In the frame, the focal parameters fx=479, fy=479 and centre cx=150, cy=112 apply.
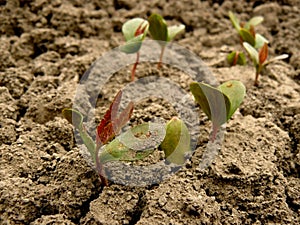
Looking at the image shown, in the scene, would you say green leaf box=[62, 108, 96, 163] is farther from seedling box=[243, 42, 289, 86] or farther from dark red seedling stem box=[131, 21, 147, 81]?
seedling box=[243, 42, 289, 86]

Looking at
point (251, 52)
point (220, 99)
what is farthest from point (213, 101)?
point (251, 52)

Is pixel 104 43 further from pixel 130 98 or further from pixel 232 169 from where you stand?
pixel 232 169

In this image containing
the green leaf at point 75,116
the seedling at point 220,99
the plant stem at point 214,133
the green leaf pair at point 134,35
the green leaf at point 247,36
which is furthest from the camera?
the green leaf at point 247,36

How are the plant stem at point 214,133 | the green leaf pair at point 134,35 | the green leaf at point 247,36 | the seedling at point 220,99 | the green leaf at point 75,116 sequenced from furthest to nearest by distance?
the green leaf at point 247,36, the green leaf pair at point 134,35, the plant stem at point 214,133, the seedling at point 220,99, the green leaf at point 75,116

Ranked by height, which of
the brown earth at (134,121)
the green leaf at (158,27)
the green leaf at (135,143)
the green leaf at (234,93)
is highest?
the green leaf at (158,27)

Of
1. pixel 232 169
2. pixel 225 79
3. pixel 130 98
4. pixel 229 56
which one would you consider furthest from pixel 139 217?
pixel 229 56

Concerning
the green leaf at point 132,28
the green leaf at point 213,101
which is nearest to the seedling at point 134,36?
the green leaf at point 132,28

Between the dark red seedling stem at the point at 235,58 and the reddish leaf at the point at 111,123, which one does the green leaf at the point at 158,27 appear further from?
the reddish leaf at the point at 111,123
